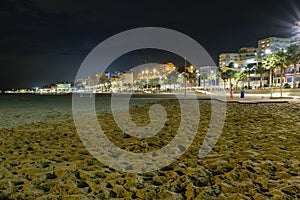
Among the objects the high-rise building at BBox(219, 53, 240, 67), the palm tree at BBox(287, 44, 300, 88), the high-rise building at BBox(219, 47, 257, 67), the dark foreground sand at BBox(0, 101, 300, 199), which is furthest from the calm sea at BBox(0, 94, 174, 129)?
the high-rise building at BBox(219, 53, 240, 67)

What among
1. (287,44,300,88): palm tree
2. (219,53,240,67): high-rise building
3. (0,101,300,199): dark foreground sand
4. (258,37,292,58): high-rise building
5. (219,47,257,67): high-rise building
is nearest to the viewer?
(0,101,300,199): dark foreground sand

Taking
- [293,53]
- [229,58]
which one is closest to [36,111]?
[293,53]

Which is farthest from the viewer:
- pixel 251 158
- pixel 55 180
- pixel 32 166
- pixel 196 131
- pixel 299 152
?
pixel 196 131

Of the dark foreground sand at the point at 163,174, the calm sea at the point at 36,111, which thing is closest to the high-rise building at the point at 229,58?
the calm sea at the point at 36,111

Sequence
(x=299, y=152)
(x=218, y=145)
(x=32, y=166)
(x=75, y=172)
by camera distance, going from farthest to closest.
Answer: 1. (x=218, y=145)
2. (x=299, y=152)
3. (x=32, y=166)
4. (x=75, y=172)

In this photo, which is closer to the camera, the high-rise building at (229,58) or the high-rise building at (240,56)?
the high-rise building at (240,56)

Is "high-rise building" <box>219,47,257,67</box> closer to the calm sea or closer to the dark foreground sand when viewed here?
the calm sea

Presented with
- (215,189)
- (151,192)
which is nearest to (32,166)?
(151,192)

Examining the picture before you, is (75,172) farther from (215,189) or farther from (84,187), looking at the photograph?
(215,189)

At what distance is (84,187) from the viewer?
4.06 metres

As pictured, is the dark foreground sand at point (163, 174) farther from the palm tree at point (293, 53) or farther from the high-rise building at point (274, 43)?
the high-rise building at point (274, 43)

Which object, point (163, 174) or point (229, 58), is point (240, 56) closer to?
point (229, 58)

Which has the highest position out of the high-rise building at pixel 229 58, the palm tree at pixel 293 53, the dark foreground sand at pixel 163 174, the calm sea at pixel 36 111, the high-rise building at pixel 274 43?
the high-rise building at pixel 274 43

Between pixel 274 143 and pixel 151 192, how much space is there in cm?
454
